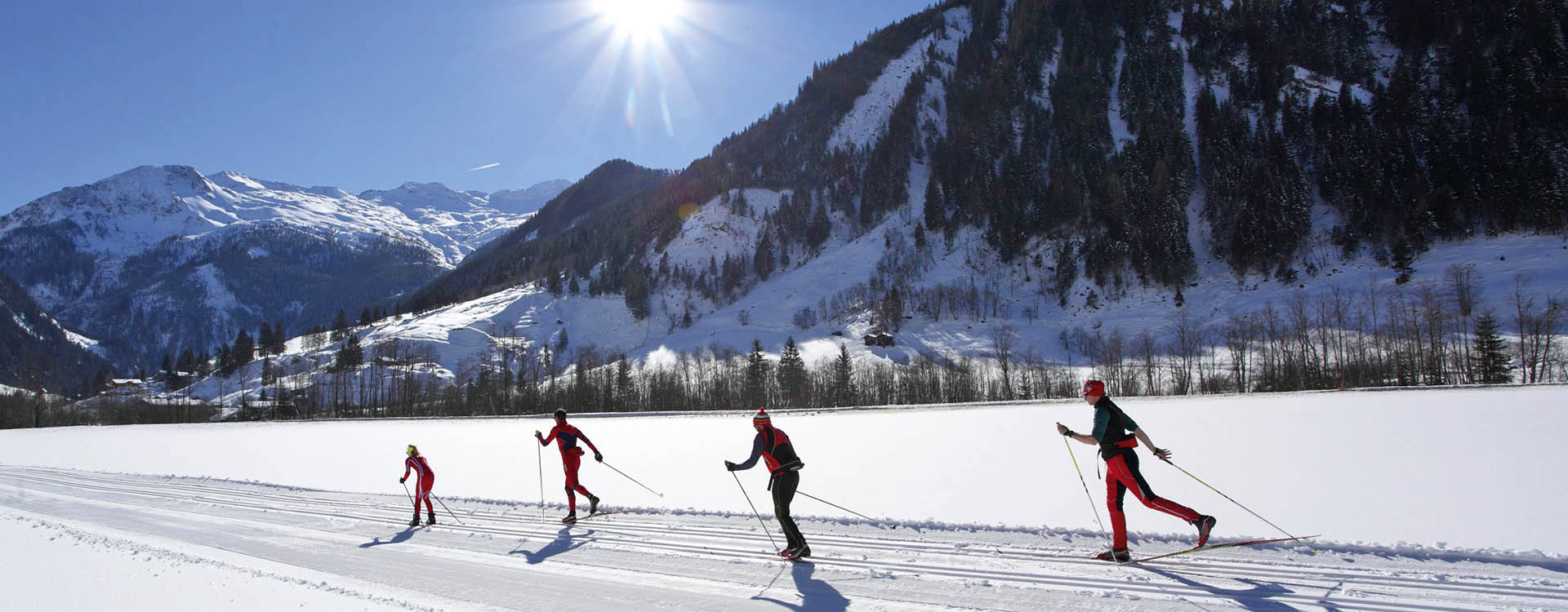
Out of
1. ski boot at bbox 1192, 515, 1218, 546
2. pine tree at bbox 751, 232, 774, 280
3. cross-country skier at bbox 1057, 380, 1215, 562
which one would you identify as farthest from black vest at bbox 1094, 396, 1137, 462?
pine tree at bbox 751, 232, 774, 280

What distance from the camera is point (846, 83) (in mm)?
187500

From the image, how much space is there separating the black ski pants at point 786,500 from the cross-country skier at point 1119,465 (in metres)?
3.61

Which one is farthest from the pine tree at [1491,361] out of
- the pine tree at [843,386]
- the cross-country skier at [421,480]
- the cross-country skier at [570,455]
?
the cross-country skier at [421,480]

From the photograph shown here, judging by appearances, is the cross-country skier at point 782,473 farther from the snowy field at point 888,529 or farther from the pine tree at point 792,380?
the pine tree at point 792,380

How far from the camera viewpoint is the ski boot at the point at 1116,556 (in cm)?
759

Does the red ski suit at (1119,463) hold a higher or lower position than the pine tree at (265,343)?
lower

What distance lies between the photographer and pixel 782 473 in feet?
28.2

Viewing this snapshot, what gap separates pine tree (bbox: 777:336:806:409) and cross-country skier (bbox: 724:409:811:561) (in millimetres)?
61265

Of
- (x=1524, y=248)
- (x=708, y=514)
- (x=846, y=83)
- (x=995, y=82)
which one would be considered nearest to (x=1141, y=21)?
(x=995, y=82)

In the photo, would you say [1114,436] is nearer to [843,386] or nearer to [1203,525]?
[1203,525]

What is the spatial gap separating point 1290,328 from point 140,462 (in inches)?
3776

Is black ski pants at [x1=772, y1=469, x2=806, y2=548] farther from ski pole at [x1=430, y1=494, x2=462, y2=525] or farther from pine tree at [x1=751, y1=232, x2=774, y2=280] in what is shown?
pine tree at [x1=751, y1=232, x2=774, y2=280]

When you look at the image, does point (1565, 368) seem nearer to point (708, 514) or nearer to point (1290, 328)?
point (1290, 328)

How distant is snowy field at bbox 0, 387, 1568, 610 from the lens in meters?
6.93
